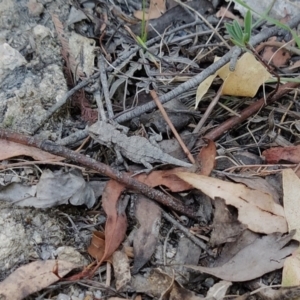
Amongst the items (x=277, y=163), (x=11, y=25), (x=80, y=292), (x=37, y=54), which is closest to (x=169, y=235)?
(x=80, y=292)

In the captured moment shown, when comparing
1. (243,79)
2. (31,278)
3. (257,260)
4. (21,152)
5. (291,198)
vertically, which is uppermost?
(243,79)

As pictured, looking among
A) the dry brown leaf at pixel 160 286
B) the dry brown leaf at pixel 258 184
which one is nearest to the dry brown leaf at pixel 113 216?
the dry brown leaf at pixel 160 286

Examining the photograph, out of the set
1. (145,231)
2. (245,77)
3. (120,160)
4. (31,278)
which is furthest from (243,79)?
(31,278)

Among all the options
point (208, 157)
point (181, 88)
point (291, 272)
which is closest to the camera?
point (291, 272)

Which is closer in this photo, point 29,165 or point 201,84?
point 29,165

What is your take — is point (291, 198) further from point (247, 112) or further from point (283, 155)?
point (247, 112)

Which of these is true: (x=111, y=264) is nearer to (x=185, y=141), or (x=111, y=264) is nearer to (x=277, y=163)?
(x=185, y=141)

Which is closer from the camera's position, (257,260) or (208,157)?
(257,260)
